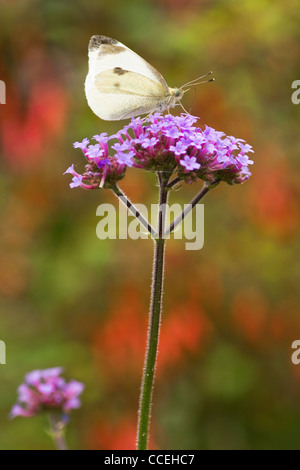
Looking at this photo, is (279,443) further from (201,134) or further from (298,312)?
(201,134)

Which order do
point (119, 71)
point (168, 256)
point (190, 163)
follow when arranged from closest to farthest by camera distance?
point (190, 163)
point (119, 71)
point (168, 256)

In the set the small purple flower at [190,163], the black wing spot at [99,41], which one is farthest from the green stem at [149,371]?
the black wing spot at [99,41]

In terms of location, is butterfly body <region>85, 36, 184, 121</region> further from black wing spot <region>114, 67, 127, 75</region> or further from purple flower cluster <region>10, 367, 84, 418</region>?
purple flower cluster <region>10, 367, 84, 418</region>

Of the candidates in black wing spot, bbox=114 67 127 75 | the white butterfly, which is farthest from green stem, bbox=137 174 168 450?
Answer: black wing spot, bbox=114 67 127 75

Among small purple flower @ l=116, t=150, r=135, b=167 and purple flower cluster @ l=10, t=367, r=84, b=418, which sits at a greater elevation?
small purple flower @ l=116, t=150, r=135, b=167

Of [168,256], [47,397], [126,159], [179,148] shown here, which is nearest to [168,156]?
[179,148]

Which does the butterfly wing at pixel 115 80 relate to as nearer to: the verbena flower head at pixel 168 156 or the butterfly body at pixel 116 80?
the butterfly body at pixel 116 80

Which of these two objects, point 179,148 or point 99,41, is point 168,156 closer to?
point 179,148
